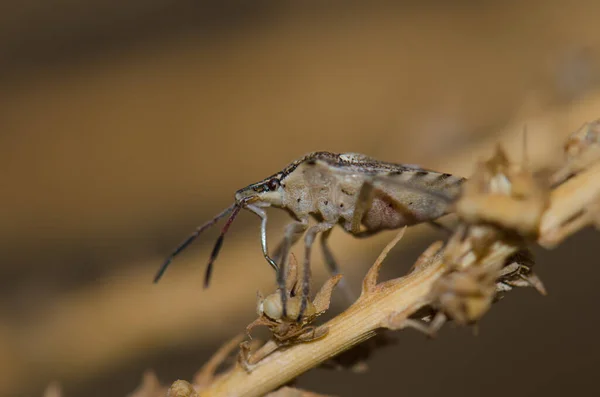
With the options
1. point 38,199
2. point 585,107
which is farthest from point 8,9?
point 585,107

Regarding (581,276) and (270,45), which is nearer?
(581,276)

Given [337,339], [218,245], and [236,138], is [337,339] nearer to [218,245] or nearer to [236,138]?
[218,245]

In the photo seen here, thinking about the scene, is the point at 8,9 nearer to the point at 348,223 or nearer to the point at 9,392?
the point at 9,392

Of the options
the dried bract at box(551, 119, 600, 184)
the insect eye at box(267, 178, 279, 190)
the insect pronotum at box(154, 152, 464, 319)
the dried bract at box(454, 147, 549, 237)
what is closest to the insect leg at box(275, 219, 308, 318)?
Result: the insect pronotum at box(154, 152, 464, 319)

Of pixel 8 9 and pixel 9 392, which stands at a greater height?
pixel 8 9

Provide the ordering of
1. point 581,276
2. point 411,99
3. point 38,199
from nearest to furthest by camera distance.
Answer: point 581,276, point 38,199, point 411,99

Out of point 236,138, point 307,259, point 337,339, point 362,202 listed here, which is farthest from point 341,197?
point 236,138
